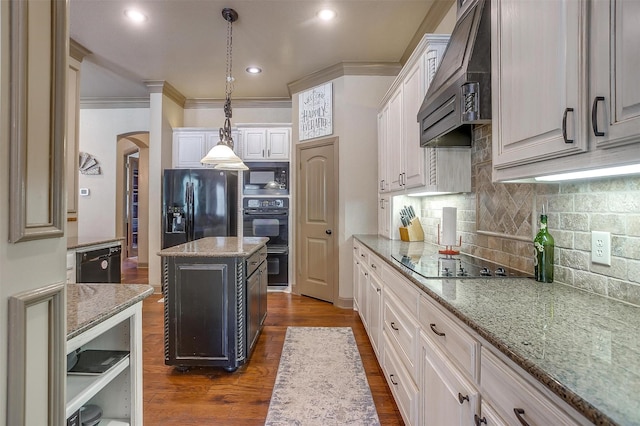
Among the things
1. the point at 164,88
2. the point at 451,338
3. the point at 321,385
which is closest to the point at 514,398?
the point at 451,338

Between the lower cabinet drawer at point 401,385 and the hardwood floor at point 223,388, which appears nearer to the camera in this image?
the lower cabinet drawer at point 401,385

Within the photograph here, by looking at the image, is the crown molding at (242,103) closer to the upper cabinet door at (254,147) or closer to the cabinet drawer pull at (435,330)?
the upper cabinet door at (254,147)

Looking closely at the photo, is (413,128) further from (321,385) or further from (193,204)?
(193,204)

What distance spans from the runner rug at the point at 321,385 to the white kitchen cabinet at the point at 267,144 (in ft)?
8.78

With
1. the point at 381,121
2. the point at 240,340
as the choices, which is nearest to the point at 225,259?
the point at 240,340

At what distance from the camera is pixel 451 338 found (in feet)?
3.82

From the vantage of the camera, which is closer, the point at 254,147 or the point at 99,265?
the point at 99,265

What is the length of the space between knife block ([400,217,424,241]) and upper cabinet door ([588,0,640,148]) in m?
2.33

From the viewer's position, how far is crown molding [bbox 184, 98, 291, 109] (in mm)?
5426

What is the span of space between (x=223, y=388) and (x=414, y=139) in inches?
90.1

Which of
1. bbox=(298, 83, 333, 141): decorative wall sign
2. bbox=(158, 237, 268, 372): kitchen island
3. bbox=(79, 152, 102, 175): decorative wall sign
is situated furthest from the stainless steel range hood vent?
bbox=(79, 152, 102, 175): decorative wall sign

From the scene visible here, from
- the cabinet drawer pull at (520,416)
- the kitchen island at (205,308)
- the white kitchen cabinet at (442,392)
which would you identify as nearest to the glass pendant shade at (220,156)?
the kitchen island at (205,308)

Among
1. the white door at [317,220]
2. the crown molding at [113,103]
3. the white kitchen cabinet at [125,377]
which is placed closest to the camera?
the white kitchen cabinet at [125,377]

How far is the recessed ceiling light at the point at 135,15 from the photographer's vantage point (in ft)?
10.0
